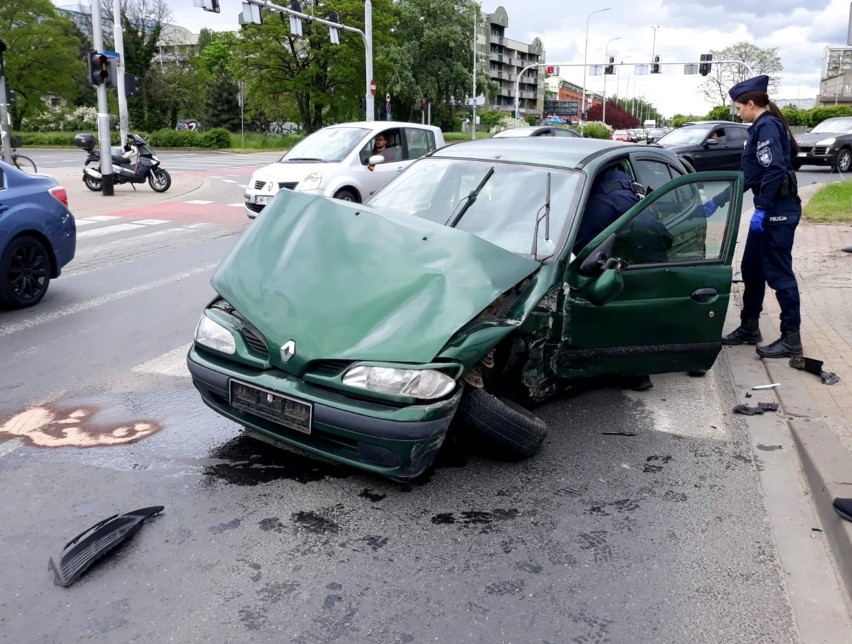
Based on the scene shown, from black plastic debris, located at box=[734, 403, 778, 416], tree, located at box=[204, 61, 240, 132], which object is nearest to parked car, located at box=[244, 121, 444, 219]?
black plastic debris, located at box=[734, 403, 778, 416]

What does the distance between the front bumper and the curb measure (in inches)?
72.2

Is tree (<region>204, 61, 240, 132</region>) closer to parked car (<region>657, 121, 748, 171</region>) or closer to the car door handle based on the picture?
parked car (<region>657, 121, 748, 171</region>)

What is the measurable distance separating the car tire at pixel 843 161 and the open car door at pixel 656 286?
76.0 ft

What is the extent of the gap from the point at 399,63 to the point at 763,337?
56725mm

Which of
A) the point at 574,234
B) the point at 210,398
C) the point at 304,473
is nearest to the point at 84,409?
the point at 210,398

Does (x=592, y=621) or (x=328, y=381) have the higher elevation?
(x=328, y=381)

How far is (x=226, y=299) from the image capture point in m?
4.08

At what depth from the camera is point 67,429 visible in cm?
466

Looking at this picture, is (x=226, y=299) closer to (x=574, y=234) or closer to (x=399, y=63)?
(x=574, y=234)

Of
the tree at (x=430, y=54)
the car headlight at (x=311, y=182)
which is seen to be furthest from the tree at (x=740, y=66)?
the car headlight at (x=311, y=182)

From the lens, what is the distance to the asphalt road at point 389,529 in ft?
9.66

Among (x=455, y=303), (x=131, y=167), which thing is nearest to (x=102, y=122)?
(x=131, y=167)

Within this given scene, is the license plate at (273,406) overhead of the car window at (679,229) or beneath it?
beneath

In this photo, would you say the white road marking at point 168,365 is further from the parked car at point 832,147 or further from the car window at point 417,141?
the parked car at point 832,147
